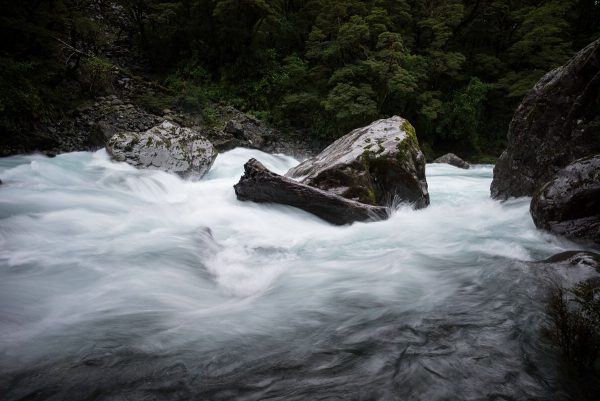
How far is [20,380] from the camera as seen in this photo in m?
2.27

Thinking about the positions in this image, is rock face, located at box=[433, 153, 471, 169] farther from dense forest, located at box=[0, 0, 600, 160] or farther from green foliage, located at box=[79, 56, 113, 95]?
green foliage, located at box=[79, 56, 113, 95]

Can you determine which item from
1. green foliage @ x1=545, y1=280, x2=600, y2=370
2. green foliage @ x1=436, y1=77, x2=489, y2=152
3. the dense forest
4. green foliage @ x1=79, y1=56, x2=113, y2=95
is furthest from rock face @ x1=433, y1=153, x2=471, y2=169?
green foliage @ x1=79, y1=56, x2=113, y2=95

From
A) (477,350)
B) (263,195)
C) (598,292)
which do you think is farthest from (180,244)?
(598,292)

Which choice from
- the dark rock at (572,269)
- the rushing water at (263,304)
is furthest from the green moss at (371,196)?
the dark rock at (572,269)

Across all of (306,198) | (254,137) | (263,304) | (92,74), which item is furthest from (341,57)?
(263,304)

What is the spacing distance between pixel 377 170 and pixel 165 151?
18.9ft

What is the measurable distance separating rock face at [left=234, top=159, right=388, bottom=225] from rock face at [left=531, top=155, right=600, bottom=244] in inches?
100.0

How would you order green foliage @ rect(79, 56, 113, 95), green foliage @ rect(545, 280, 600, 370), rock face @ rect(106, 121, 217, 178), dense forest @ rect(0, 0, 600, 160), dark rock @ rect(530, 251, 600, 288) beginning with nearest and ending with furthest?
green foliage @ rect(545, 280, 600, 370) → dark rock @ rect(530, 251, 600, 288) → rock face @ rect(106, 121, 217, 178) → green foliage @ rect(79, 56, 113, 95) → dense forest @ rect(0, 0, 600, 160)

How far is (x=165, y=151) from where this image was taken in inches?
361

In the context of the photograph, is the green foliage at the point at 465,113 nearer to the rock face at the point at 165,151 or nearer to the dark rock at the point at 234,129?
the dark rock at the point at 234,129

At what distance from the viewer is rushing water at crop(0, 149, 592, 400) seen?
2.29 m

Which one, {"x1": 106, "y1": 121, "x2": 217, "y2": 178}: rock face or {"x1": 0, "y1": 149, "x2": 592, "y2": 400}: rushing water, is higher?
{"x1": 106, "y1": 121, "x2": 217, "y2": 178}: rock face

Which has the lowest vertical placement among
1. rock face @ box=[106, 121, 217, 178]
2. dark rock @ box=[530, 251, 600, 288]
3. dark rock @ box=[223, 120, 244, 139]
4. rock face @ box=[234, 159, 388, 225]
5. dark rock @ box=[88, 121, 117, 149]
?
dark rock @ box=[530, 251, 600, 288]

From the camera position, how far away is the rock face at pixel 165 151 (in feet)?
29.8
